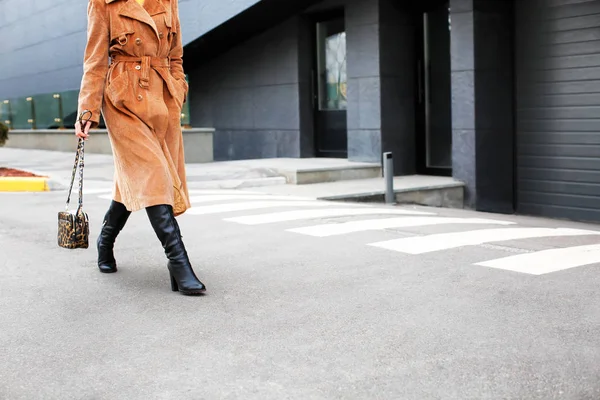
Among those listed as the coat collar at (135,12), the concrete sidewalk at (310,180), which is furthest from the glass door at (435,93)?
the coat collar at (135,12)

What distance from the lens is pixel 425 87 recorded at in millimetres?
16438

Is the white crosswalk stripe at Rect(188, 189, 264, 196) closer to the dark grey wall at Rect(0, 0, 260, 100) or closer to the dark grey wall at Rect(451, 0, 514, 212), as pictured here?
the dark grey wall at Rect(451, 0, 514, 212)

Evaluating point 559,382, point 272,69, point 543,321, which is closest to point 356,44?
point 272,69

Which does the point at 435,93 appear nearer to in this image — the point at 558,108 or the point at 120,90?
the point at 558,108

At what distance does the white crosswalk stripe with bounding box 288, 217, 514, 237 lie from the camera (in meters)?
8.27

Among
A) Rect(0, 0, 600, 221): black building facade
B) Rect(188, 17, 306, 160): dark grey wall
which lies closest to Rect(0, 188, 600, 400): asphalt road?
Rect(0, 0, 600, 221): black building facade

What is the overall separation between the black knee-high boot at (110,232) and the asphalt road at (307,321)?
0.13 meters

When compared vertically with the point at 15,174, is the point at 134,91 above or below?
above

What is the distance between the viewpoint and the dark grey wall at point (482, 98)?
47.9 ft

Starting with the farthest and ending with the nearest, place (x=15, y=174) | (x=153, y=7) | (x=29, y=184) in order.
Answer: (x=15, y=174) → (x=29, y=184) → (x=153, y=7)

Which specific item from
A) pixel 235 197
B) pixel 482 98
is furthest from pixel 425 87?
pixel 235 197

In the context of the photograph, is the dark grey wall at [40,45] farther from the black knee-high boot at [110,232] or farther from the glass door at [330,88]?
the black knee-high boot at [110,232]

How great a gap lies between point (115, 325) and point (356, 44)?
12.5 m

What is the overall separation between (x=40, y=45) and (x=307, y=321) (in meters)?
24.7
